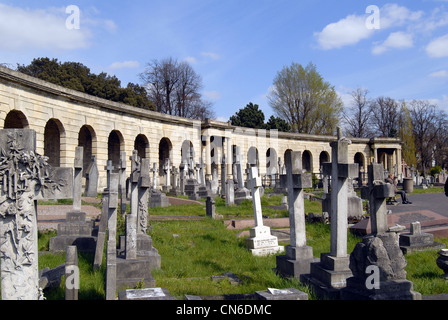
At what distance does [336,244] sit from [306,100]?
138 feet

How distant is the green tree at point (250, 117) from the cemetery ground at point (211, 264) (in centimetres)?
3580

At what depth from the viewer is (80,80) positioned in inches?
1393

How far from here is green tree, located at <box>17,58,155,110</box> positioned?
111ft

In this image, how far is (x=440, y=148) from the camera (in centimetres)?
5769

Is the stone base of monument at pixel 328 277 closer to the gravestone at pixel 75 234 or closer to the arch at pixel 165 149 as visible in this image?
the gravestone at pixel 75 234

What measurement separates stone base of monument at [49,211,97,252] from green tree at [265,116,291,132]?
36.5 m

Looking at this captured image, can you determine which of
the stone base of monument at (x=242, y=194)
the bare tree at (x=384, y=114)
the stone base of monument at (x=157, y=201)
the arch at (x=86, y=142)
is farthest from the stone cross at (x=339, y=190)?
the bare tree at (x=384, y=114)

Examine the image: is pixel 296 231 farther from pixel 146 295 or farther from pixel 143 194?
pixel 146 295

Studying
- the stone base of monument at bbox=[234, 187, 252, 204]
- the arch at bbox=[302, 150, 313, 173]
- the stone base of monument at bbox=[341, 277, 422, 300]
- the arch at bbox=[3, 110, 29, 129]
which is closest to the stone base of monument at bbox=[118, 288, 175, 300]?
the stone base of monument at bbox=[341, 277, 422, 300]

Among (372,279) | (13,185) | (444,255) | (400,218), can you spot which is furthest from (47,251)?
(400,218)

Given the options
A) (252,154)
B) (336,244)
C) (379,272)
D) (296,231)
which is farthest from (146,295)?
(252,154)

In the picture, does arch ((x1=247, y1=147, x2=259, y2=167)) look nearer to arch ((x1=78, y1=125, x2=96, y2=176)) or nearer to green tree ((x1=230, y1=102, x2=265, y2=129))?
green tree ((x1=230, y1=102, x2=265, y2=129))

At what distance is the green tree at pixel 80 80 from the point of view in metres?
33.8
